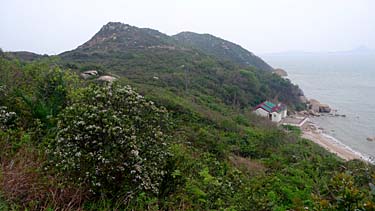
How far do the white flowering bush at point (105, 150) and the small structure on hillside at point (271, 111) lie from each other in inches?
1204

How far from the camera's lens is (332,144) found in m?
28.2

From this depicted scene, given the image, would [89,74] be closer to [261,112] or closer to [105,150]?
[261,112]

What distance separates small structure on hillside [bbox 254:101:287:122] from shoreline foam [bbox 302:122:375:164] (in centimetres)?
323

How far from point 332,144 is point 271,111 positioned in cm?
811

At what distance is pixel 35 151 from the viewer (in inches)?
185

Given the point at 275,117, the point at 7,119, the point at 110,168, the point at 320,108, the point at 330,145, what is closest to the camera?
the point at 110,168

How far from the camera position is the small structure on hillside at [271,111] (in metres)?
34.7

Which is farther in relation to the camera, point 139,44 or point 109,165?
point 139,44

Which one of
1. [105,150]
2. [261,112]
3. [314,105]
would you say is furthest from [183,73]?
[105,150]

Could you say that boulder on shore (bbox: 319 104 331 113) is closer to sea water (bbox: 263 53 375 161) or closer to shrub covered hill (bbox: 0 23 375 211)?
sea water (bbox: 263 53 375 161)

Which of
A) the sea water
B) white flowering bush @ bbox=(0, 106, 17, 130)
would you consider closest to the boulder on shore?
the sea water

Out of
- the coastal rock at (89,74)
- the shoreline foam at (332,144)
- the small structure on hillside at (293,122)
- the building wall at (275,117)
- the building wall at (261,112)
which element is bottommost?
the shoreline foam at (332,144)

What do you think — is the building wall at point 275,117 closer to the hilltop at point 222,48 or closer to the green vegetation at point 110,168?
the green vegetation at point 110,168

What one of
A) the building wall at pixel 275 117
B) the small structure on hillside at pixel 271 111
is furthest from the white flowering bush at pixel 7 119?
the building wall at pixel 275 117
